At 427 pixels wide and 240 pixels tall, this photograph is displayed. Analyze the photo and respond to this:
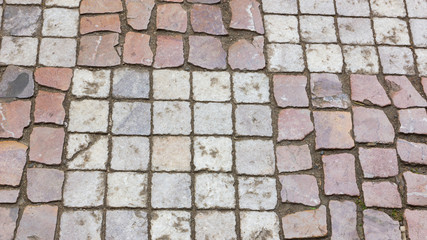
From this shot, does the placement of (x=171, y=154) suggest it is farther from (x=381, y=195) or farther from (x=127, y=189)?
(x=381, y=195)

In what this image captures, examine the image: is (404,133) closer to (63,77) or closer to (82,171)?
(82,171)

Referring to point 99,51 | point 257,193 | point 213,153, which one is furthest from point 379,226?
point 99,51

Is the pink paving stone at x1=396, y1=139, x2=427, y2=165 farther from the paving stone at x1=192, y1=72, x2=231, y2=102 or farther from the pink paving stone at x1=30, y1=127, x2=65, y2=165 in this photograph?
the pink paving stone at x1=30, y1=127, x2=65, y2=165

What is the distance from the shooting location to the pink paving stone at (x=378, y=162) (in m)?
3.45

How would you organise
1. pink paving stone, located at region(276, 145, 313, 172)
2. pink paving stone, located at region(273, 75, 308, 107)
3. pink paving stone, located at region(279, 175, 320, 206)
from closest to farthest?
pink paving stone, located at region(279, 175, 320, 206), pink paving stone, located at region(276, 145, 313, 172), pink paving stone, located at region(273, 75, 308, 107)

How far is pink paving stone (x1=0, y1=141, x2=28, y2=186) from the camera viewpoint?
3256 mm

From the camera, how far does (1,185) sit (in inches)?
128

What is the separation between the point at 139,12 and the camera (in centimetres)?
397

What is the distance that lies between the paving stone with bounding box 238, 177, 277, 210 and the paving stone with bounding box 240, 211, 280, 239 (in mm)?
46

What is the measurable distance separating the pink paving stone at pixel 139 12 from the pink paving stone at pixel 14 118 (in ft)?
3.33

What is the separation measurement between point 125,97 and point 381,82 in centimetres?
194

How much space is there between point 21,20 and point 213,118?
5.56ft

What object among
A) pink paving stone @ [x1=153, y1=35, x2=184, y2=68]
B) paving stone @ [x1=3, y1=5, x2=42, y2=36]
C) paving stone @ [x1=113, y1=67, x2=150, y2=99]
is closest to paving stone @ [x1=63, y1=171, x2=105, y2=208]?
paving stone @ [x1=113, y1=67, x2=150, y2=99]

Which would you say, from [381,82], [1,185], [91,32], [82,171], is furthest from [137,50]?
[381,82]
